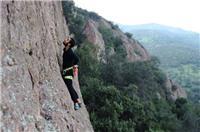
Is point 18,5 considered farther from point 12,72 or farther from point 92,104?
point 92,104

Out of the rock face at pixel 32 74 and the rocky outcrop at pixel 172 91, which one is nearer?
the rock face at pixel 32 74

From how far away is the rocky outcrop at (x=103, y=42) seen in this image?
161ft

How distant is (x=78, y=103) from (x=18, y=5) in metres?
3.66

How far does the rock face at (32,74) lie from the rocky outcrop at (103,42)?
33.4m

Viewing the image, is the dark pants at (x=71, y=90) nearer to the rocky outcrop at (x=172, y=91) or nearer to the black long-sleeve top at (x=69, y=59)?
the black long-sleeve top at (x=69, y=59)

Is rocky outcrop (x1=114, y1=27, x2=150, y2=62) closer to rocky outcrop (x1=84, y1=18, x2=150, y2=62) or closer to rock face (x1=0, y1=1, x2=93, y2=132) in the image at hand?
rocky outcrop (x1=84, y1=18, x2=150, y2=62)

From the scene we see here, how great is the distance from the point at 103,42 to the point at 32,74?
41.6 metres

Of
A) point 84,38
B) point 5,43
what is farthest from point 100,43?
point 5,43

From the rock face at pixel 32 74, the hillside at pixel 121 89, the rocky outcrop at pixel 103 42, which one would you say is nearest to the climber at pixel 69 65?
the rock face at pixel 32 74

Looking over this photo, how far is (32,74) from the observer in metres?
11.2

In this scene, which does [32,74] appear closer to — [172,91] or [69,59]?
[69,59]

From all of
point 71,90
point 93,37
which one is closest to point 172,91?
point 93,37

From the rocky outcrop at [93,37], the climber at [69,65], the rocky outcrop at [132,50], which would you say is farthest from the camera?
the rocky outcrop at [132,50]

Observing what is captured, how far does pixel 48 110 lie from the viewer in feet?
38.0
